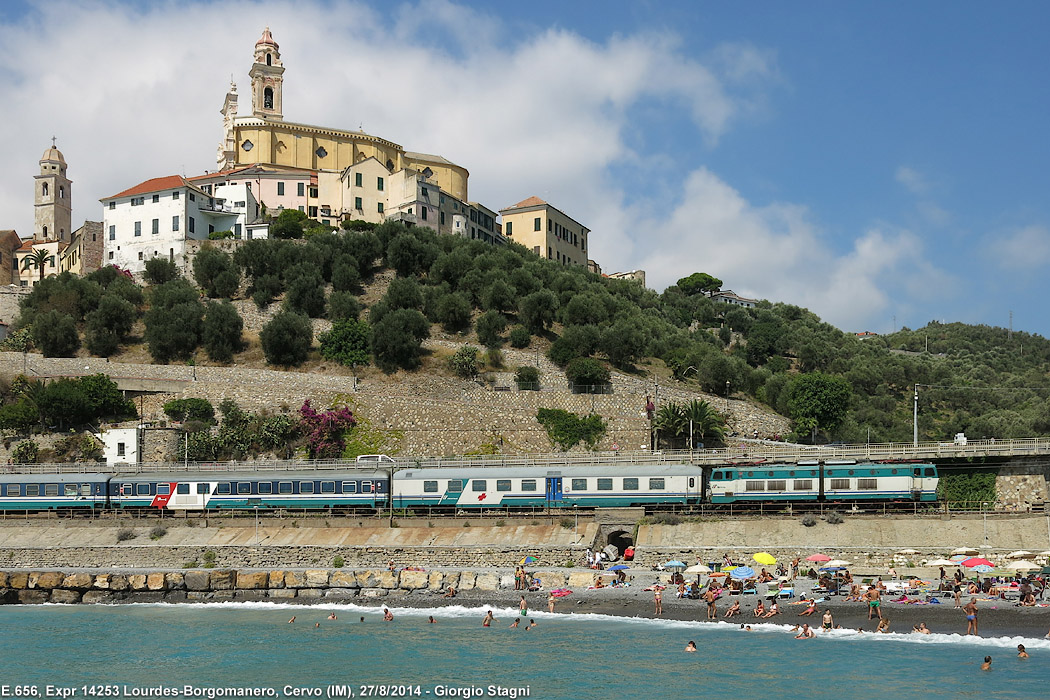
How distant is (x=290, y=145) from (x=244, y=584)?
6690 centimetres

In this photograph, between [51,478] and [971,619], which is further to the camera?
[51,478]

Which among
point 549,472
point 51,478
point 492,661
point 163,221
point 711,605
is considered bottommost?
point 492,661

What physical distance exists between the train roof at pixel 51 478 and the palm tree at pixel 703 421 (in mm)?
32041

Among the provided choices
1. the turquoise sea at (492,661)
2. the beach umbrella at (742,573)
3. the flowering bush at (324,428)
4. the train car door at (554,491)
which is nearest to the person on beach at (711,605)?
the turquoise sea at (492,661)

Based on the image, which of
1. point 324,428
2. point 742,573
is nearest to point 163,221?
point 324,428

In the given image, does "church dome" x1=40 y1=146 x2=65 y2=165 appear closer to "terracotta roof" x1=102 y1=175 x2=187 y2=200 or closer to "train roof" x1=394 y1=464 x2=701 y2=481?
"terracotta roof" x1=102 y1=175 x2=187 y2=200

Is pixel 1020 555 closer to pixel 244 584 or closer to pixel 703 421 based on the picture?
pixel 703 421

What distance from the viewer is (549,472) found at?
46.0m

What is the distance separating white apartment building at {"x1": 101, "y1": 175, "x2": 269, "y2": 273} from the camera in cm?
8594

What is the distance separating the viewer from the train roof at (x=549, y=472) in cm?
4544

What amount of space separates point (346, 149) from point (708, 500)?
6743 centimetres

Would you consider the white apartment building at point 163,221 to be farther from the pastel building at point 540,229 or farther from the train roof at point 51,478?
the train roof at point 51,478

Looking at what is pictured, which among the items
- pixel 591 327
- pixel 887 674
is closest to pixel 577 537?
pixel 887 674

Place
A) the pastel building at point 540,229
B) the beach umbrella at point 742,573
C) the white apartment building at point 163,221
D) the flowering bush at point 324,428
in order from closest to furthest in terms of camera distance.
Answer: the beach umbrella at point 742,573, the flowering bush at point 324,428, the white apartment building at point 163,221, the pastel building at point 540,229
